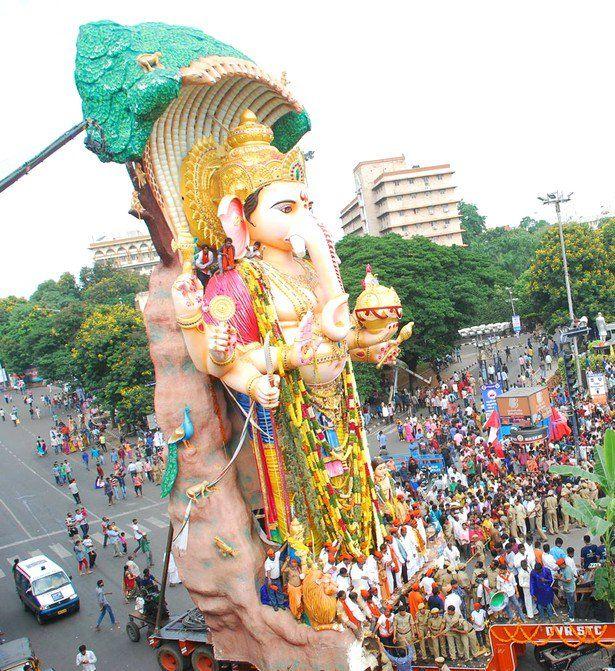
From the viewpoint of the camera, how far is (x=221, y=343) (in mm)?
9977

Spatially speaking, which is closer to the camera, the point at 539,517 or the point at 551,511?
the point at 539,517

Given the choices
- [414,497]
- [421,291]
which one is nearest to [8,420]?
[421,291]

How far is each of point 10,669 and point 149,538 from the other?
8.53m

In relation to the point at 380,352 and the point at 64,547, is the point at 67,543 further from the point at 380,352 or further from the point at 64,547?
the point at 380,352

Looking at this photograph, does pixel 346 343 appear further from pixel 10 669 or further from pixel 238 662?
pixel 10 669

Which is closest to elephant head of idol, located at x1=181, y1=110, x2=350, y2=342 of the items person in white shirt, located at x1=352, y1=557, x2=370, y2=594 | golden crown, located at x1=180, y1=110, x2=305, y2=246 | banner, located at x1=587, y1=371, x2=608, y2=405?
golden crown, located at x1=180, y1=110, x2=305, y2=246

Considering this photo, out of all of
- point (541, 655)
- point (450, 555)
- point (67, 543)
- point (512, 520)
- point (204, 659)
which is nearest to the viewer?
point (541, 655)

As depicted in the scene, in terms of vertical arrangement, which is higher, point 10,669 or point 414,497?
point 414,497

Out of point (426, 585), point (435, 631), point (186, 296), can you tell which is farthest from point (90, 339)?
point (435, 631)

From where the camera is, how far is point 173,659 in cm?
1239

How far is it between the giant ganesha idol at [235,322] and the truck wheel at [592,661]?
131 inches

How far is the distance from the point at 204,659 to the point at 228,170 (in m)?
8.15

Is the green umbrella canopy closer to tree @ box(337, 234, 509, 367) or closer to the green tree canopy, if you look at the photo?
tree @ box(337, 234, 509, 367)

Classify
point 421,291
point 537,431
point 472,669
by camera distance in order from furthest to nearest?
point 421,291
point 537,431
point 472,669
